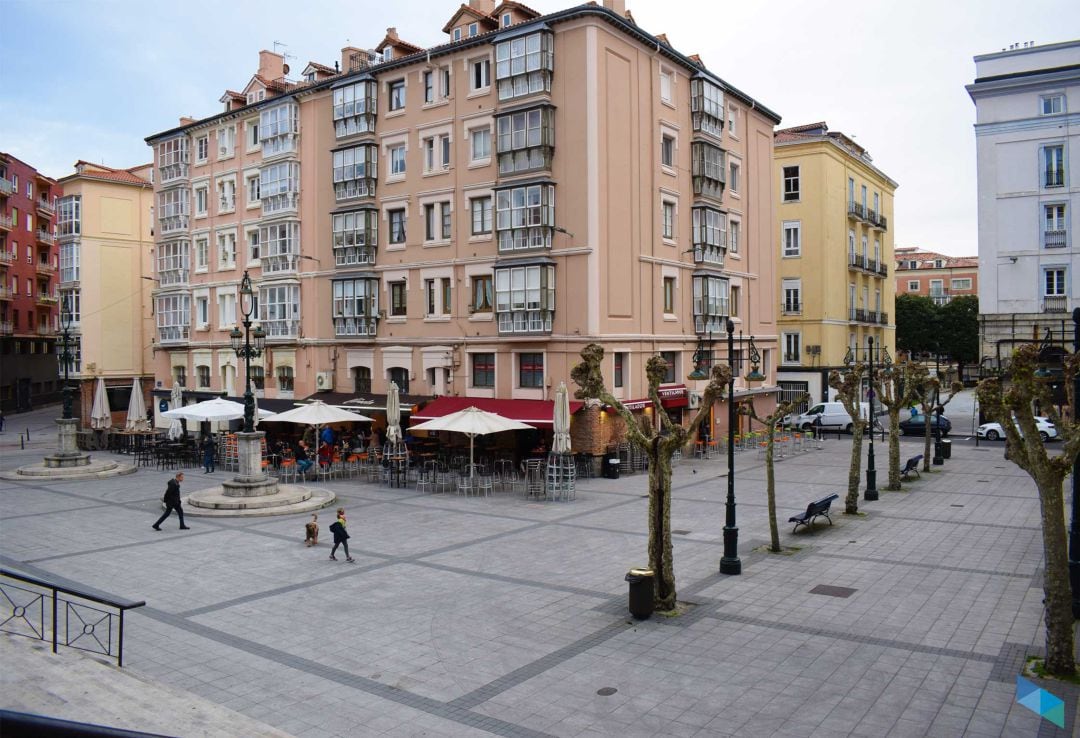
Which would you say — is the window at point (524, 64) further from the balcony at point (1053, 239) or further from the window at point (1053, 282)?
the window at point (1053, 282)

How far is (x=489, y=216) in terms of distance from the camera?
34.9 metres

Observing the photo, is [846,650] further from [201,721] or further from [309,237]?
[309,237]

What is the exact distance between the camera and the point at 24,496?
91.2 feet

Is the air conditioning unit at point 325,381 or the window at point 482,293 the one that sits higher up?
the window at point 482,293

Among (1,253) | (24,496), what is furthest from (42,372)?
(24,496)

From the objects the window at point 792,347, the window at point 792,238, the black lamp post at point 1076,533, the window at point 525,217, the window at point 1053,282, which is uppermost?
the window at point 792,238

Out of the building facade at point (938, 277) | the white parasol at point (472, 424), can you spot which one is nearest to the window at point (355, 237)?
the white parasol at point (472, 424)

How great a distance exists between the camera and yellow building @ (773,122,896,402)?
54.5 meters

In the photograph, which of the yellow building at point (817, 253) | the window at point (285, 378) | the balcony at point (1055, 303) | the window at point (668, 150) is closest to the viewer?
the window at point (668, 150)

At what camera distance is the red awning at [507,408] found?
102ft

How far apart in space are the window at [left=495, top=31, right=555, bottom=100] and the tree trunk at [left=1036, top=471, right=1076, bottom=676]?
85.1 feet

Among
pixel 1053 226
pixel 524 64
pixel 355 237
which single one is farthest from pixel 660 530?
pixel 1053 226
